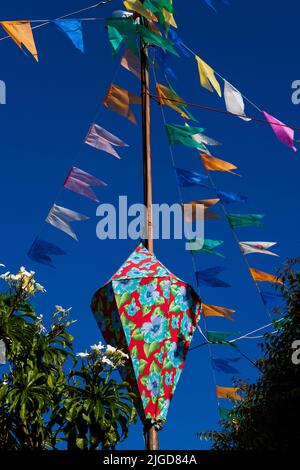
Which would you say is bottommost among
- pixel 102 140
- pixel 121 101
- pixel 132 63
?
pixel 102 140

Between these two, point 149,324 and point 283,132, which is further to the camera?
point 283,132

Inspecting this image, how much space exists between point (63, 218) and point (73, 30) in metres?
2.21

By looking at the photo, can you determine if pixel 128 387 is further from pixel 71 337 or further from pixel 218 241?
pixel 218 241

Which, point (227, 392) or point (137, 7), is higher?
point (137, 7)

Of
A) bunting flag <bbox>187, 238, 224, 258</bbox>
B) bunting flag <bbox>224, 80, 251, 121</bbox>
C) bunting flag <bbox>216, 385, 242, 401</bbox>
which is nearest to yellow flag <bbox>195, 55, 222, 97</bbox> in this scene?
bunting flag <bbox>224, 80, 251, 121</bbox>

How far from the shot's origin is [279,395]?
944 cm

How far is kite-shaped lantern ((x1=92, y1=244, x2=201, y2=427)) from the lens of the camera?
7.82 meters

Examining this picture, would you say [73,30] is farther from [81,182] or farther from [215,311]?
[215,311]

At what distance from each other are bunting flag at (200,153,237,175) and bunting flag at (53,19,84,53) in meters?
2.26

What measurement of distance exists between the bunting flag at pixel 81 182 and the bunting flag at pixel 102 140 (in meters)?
0.41

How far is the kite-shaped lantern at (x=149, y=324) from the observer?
7.82 m

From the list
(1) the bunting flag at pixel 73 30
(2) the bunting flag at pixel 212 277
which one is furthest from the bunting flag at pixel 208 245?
(1) the bunting flag at pixel 73 30

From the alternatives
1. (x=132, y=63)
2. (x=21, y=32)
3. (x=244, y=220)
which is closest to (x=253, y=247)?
(x=244, y=220)

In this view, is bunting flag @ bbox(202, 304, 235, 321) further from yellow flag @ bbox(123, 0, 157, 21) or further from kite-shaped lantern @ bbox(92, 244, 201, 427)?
yellow flag @ bbox(123, 0, 157, 21)
